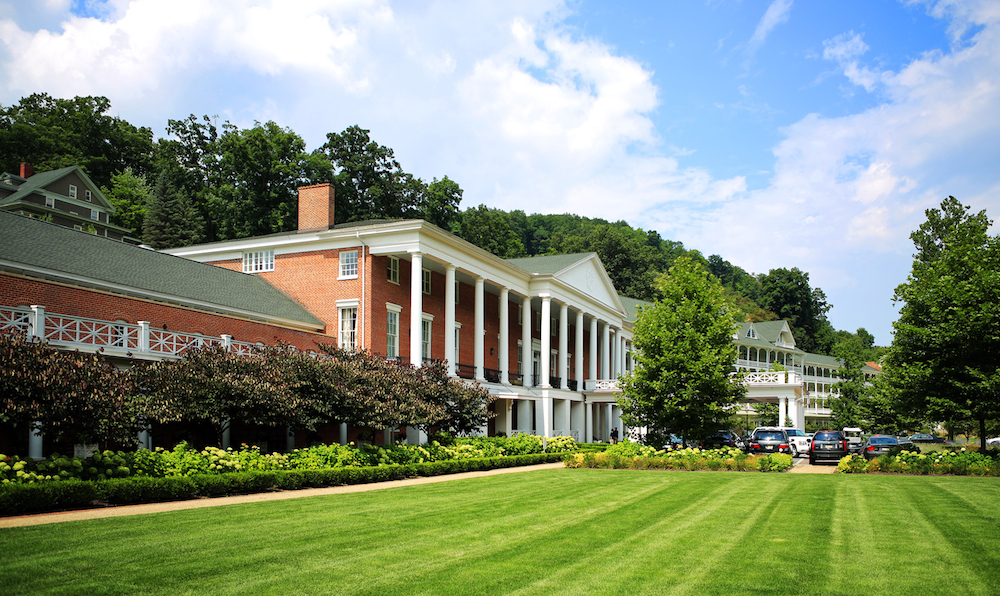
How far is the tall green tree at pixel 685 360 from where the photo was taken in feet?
93.7

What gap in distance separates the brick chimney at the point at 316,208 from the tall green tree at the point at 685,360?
1610cm

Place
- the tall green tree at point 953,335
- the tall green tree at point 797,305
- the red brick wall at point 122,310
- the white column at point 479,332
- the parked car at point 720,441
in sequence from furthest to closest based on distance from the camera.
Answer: the tall green tree at point 797,305 → the white column at point 479,332 → the parked car at point 720,441 → the tall green tree at point 953,335 → the red brick wall at point 122,310

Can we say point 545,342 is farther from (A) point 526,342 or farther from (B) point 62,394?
(B) point 62,394

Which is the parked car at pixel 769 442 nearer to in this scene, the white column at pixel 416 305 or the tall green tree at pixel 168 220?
the white column at pixel 416 305

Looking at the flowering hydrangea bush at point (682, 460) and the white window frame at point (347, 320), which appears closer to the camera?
the flowering hydrangea bush at point (682, 460)

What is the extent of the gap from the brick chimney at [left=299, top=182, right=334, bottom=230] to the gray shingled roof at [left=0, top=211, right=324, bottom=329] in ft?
13.2

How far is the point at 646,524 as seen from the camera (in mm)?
11414

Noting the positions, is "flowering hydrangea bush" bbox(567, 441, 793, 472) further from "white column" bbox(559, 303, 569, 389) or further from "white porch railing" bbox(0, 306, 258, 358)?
"white column" bbox(559, 303, 569, 389)

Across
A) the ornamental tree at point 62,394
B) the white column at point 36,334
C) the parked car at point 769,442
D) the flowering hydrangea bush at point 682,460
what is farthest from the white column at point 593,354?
the ornamental tree at point 62,394

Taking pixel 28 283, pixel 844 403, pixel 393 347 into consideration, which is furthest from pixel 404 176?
pixel 28 283

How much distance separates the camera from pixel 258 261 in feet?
118

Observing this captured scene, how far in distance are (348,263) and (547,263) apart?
16.2 m

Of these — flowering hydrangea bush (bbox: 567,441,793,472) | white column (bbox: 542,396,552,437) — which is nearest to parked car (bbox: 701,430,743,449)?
flowering hydrangea bush (bbox: 567,441,793,472)

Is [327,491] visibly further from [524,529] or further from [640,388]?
[640,388]
